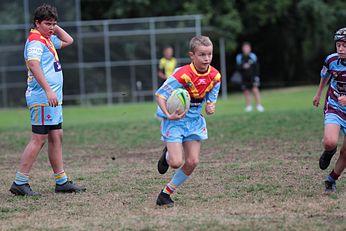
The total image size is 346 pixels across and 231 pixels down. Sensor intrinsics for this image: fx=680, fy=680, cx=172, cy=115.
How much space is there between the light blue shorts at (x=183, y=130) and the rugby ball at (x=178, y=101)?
21 centimetres

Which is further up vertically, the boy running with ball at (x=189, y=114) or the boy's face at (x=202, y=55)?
the boy's face at (x=202, y=55)

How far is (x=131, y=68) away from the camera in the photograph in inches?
1129

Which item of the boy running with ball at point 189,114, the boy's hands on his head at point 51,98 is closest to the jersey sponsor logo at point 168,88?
the boy running with ball at point 189,114

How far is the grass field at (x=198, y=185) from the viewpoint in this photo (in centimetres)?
589

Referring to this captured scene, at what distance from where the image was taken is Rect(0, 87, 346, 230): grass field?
589cm

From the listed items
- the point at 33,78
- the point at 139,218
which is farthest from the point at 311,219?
the point at 33,78

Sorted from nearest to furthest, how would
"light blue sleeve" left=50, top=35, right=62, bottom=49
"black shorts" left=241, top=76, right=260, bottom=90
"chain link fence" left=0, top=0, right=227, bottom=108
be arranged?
"light blue sleeve" left=50, top=35, right=62, bottom=49
"black shorts" left=241, top=76, right=260, bottom=90
"chain link fence" left=0, top=0, right=227, bottom=108

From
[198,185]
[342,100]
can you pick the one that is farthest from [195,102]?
[342,100]

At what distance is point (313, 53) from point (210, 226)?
35161 millimetres

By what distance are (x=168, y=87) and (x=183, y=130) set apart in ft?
1.47

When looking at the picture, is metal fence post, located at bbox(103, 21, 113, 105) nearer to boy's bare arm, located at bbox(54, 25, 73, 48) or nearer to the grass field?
the grass field

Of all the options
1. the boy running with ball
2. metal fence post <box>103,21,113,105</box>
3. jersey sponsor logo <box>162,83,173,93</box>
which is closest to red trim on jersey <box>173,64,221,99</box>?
the boy running with ball

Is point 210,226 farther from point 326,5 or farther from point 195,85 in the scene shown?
point 326,5

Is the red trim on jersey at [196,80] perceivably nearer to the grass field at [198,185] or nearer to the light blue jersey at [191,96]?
the light blue jersey at [191,96]
